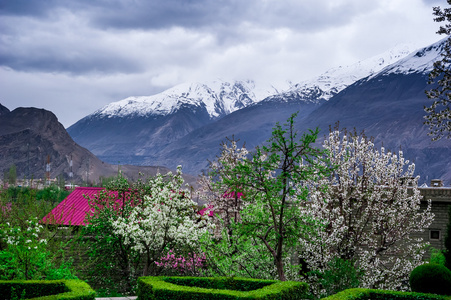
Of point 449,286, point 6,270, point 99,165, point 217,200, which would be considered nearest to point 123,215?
point 217,200

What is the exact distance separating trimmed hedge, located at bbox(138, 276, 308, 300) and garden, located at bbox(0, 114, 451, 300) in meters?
0.03

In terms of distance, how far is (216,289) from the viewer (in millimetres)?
13938

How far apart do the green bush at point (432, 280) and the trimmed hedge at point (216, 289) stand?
381 centimetres

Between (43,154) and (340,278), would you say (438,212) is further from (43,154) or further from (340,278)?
(43,154)

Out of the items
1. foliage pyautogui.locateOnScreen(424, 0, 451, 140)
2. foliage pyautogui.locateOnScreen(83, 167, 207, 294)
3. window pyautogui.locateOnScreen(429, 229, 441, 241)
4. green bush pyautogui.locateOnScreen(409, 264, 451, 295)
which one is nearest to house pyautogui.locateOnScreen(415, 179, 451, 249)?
window pyautogui.locateOnScreen(429, 229, 441, 241)

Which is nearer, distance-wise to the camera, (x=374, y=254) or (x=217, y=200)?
(x=374, y=254)

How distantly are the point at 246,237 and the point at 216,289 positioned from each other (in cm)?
430

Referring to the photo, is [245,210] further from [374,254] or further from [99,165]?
[99,165]

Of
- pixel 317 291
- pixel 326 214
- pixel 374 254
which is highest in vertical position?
pixel 326 214

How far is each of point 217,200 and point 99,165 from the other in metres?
180

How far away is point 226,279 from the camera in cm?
1529

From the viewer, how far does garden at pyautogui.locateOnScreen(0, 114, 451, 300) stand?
14781 millimetres

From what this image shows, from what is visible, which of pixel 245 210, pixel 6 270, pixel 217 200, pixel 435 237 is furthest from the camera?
pixel 435 237

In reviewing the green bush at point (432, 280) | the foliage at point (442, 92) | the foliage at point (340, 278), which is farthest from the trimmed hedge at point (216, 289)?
the foliage at point (442, 92)
